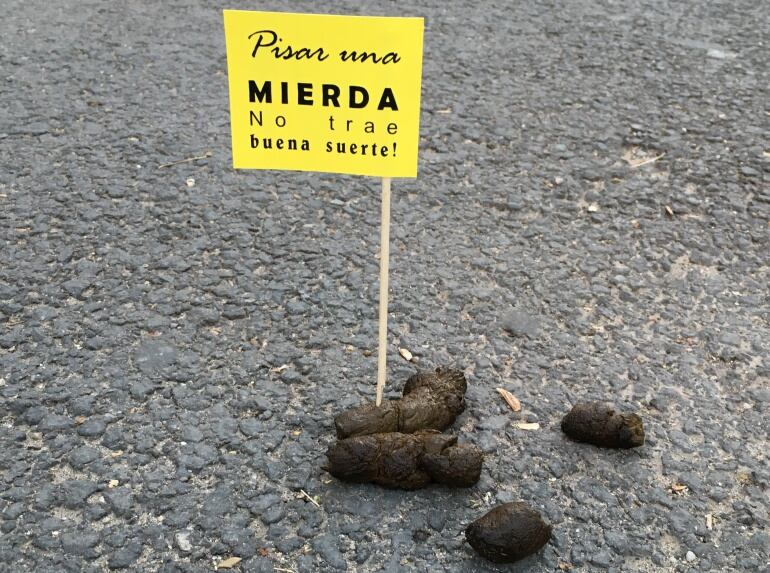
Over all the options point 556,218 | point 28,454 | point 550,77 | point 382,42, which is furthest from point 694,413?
point 550,77

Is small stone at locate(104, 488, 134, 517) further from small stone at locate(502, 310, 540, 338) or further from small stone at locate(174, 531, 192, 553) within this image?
small stone at locate(502, 310, 540, 338)

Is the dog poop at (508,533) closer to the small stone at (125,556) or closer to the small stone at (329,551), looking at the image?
the small stone at (329,551)

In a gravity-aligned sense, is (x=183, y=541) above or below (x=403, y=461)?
below

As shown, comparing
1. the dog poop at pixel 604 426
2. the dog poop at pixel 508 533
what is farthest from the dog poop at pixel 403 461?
the dog poop at pixel 604 426

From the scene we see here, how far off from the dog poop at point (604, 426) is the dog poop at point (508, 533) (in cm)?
40

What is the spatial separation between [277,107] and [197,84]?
7.22 ft

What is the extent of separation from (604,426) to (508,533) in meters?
0.51

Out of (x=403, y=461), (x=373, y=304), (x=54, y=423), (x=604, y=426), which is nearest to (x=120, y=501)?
(x=54, y=423)

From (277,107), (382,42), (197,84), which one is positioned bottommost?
(197,84)

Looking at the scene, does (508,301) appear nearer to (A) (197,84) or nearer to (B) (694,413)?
(B) (694,413)

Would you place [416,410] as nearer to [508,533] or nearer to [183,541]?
[508,533]

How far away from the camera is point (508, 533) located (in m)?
2.13

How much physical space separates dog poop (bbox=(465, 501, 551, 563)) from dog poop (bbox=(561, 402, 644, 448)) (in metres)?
0.40

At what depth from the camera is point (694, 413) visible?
2.67 metres
